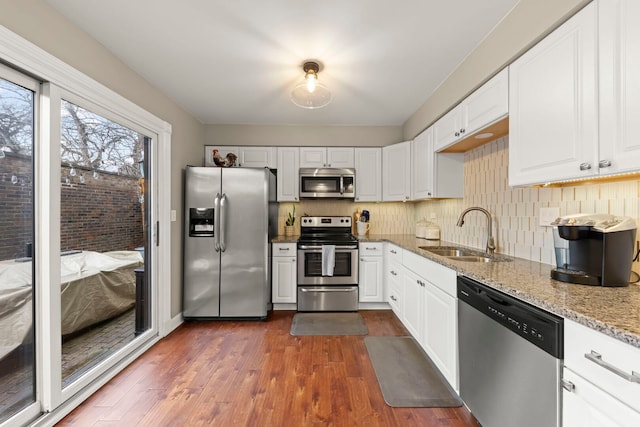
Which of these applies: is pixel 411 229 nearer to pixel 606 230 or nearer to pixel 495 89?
pixel 495 89

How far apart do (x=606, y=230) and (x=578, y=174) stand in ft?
0.85

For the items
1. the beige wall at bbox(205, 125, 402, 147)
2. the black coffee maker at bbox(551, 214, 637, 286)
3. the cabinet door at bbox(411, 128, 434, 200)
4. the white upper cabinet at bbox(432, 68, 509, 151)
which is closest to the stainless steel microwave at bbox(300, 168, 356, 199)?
the beige wall at bbox(205, 125, 402, 147)

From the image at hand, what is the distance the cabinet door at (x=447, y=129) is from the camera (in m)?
2.34

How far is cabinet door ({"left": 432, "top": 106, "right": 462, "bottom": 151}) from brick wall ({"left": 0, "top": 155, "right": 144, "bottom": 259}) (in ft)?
9.07

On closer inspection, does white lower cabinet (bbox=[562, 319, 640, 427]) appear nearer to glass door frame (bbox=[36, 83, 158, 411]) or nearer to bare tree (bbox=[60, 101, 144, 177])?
glass door frame (bbox=[36, 83, 158, 411])

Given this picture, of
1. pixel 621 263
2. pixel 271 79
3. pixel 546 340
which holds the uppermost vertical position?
pixel 271 79

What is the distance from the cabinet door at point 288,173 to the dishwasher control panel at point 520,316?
2596 mm

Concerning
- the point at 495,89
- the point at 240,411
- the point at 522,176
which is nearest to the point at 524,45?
the point at 495,89

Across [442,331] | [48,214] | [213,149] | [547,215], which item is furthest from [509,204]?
[213,149]

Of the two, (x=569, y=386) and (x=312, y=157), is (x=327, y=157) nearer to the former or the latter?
(x=312, y=157)

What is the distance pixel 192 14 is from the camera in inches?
67.8

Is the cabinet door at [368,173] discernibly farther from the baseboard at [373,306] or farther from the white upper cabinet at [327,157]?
the baseboard at [373,306]

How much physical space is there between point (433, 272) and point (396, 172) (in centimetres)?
188

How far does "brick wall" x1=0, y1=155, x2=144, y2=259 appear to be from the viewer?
150 centimetres
